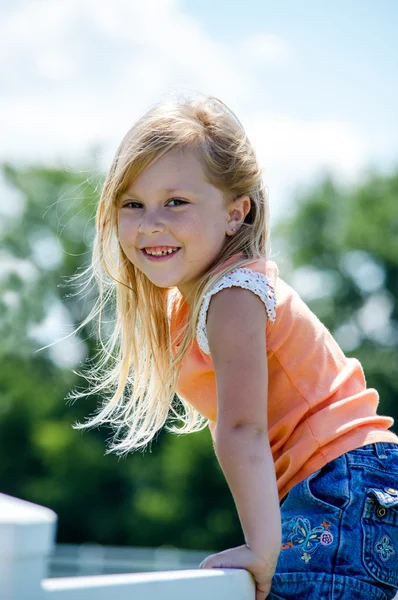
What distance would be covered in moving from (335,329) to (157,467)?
848cm

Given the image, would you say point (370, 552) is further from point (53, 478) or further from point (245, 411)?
point (53, 478)

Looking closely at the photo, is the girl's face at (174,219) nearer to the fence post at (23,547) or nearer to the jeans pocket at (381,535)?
the jeans pocket at (381,535)

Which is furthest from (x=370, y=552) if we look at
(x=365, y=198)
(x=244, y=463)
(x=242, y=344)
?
(x=365, y=198)

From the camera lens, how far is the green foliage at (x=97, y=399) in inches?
1276

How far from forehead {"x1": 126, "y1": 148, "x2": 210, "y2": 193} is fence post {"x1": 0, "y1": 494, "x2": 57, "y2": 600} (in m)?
1.44

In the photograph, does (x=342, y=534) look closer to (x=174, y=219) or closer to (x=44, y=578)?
(x=174, y=219)

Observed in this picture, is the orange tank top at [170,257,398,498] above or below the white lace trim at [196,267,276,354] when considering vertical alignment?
below

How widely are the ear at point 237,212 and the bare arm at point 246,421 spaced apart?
444 millimetres

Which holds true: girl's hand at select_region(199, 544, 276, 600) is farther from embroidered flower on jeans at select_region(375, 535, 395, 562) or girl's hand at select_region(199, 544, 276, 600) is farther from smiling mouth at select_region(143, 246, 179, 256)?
smiling mouth at select_region(143, 246, 179, 256)

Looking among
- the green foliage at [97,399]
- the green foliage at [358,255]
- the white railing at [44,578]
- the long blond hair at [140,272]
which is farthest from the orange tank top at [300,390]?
the green foliage at [358,255]

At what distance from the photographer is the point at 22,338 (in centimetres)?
3594

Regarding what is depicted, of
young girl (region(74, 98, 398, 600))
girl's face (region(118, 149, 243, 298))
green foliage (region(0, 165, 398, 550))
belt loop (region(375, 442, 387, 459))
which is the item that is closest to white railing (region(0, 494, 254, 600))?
young girl (region(74, 98, 398, 600))

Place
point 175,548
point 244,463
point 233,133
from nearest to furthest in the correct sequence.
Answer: point 244,463
point 233,133
point 175,548

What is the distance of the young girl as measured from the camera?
2.39 meters
